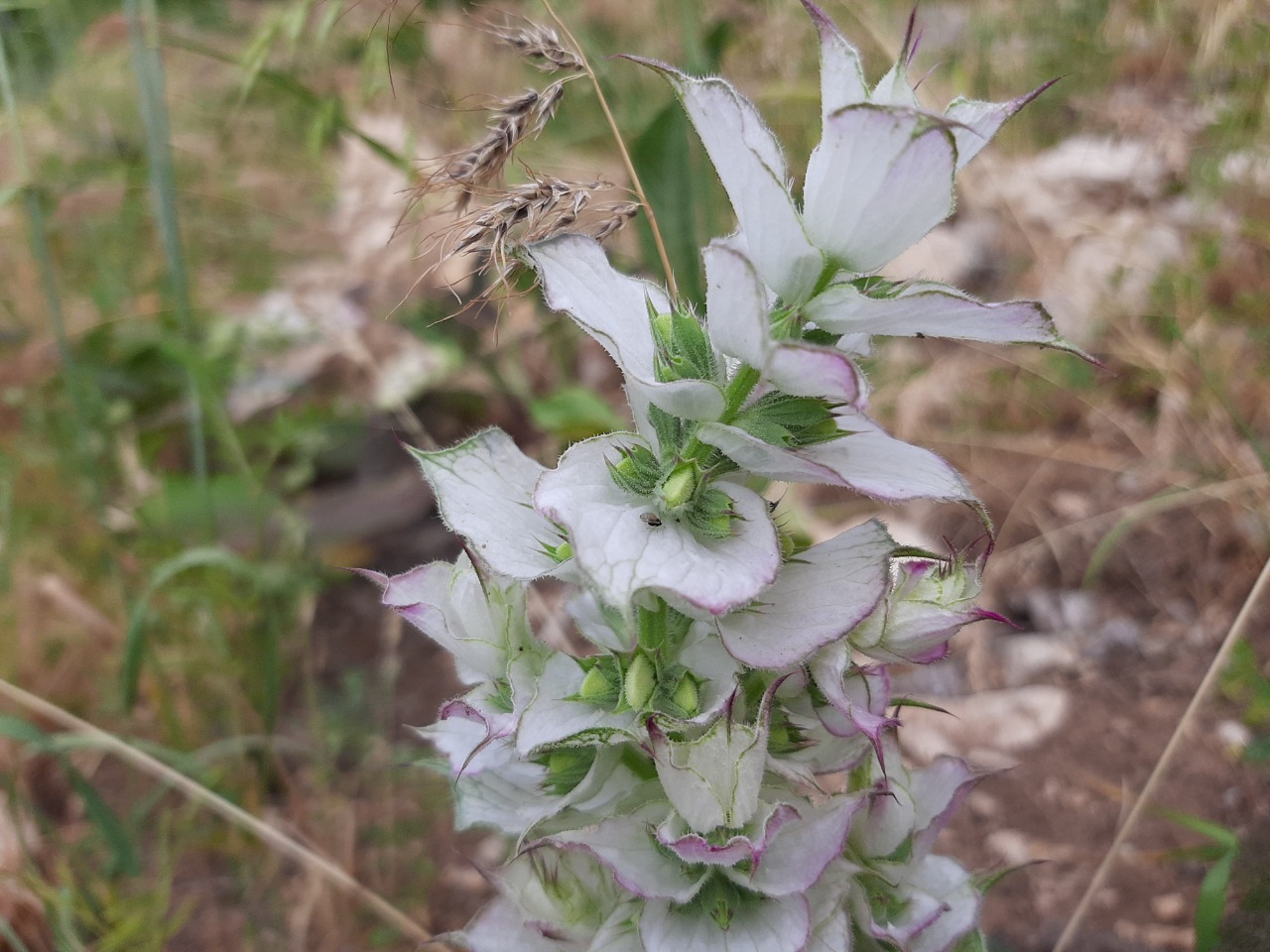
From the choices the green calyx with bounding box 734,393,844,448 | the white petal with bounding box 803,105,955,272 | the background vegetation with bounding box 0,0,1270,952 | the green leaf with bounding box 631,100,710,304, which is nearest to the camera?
the white petal with bounding box 803,105,955,272

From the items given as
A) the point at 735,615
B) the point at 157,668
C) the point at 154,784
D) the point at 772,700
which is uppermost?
the point at 735,615

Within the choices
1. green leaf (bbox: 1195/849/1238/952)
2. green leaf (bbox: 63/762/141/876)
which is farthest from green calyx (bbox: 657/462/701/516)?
green leaf (bbox: 63/762/141/876)

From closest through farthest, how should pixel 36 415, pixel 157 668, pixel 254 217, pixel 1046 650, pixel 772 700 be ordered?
pixel 772 700 < pixel 157 668 < pixel 1046 650 < pixel 36 415 < pixel 254 217

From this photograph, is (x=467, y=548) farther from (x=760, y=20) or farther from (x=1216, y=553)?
(x=760, y=20)

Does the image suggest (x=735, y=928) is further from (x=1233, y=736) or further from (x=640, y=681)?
(x=1233, y=736)

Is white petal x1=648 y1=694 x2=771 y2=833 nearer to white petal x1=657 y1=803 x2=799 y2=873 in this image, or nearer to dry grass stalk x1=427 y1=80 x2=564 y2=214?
white petal x1=657 y1=803 x2=799 y2=873

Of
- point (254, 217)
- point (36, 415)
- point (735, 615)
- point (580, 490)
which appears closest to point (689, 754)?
point (735, 615)

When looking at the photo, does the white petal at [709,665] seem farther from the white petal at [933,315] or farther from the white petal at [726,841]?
the white petal at [933,315]
